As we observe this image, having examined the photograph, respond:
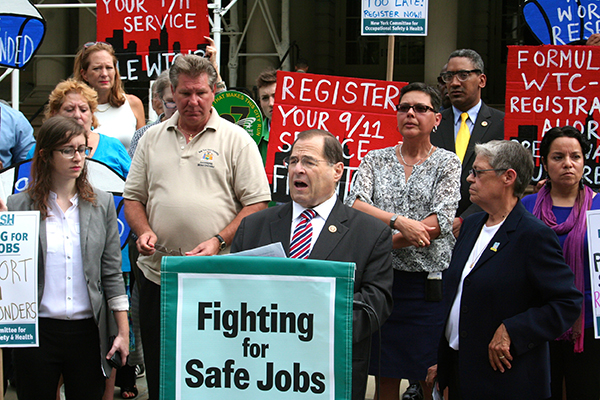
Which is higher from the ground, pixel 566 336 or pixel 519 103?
pixel 519 103

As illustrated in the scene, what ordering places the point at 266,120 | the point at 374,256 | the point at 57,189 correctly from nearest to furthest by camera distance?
the point at 374,256 → the point at 57,189 → the point at 266,120

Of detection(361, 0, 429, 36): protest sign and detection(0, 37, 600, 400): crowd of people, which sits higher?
detection(361, 0, 429, 36): protest sign

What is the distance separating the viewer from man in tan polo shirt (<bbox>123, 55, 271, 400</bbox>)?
3.49m

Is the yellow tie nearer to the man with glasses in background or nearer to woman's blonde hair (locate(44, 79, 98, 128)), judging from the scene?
the man with glasses in background

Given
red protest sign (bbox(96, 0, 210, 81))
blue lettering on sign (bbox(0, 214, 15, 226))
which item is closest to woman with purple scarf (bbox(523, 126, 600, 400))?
blue lettering on sign (bbox(0, 214, 15, 226))

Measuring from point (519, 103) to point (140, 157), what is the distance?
2.64 metres

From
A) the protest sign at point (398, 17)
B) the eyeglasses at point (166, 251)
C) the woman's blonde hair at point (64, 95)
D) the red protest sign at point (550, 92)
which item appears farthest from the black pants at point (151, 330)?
the protest sign at point (398, 17)

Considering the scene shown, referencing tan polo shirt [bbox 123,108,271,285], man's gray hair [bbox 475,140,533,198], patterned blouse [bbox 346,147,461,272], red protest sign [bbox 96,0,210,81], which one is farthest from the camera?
red protest sign [bbox 96,0,210,81]

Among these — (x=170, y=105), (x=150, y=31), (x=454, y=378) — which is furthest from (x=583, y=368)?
(x=150, y=31)

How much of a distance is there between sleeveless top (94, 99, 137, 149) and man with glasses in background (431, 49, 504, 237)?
227 cm

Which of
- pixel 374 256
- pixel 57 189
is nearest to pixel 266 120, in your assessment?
pixel 57 189

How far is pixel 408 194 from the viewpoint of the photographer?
367 centimetres

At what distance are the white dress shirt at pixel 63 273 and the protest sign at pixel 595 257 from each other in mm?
2491

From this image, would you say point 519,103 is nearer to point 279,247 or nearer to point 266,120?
point 266,120
